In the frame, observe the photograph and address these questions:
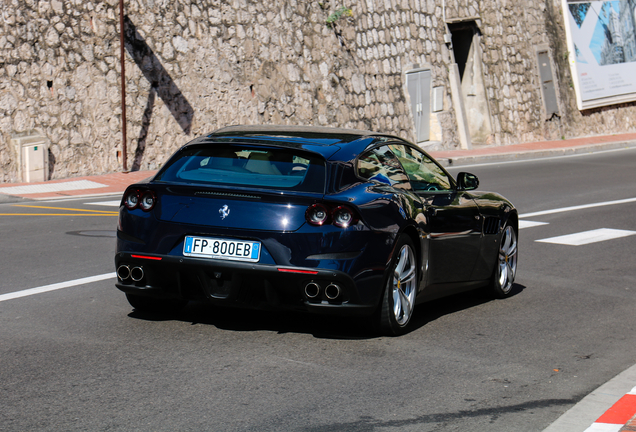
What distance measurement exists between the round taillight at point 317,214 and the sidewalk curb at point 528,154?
60.9 feet

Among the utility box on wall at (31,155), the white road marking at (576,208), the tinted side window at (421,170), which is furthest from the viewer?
the utility box on wall at (31,155)

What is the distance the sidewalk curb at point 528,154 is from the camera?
2490 cm

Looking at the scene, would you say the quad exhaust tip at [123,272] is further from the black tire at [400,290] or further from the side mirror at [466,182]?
the side mirror at [466,182]

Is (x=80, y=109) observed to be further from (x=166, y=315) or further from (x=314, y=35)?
(x=166, y=315)

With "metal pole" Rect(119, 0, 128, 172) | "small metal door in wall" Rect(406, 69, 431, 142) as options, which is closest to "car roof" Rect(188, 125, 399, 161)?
"metal pole" Rect(119, 0, 128, 172)

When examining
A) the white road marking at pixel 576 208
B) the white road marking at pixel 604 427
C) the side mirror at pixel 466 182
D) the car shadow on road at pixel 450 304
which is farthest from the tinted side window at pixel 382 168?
the white road marking at pixel 576 208

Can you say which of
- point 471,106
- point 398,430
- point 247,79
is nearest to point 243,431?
point 398,430

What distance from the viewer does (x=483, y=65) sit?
106ft

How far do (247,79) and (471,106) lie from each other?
1198 cm

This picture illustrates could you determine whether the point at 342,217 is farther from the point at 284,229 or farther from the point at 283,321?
the point at 283,321

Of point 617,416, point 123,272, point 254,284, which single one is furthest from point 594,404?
point 123,272

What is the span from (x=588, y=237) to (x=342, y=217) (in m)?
6.61

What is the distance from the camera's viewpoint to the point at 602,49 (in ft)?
127

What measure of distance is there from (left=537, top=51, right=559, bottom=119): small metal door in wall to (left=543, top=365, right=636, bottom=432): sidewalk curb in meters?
31.4
